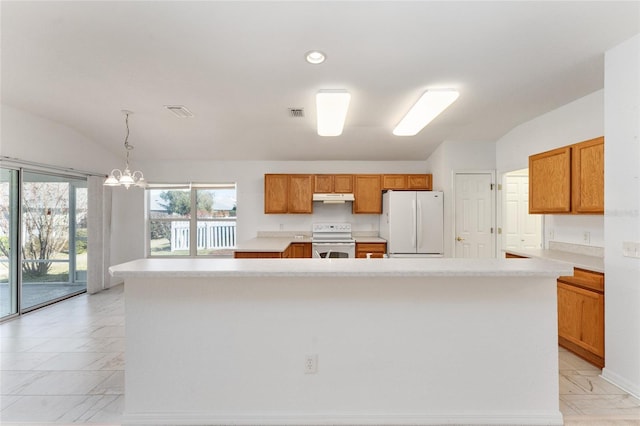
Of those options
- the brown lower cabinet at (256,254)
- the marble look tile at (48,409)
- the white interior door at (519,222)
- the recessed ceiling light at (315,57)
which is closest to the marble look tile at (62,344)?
the marble look tile at (48,409)

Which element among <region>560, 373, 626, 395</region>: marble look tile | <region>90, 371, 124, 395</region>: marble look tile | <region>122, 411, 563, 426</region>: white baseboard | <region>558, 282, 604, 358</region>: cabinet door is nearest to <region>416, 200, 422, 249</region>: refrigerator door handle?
<region>558, 282, 604, 358</region>: cabinet door

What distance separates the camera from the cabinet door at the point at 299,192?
5.29 meters

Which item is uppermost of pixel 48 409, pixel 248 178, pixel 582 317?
pixel 248 178

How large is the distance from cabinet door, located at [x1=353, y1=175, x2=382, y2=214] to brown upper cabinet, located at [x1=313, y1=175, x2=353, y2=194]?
0.16m

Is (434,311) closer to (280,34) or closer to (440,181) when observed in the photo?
(280,34)

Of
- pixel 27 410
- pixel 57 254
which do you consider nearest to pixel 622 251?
pixel 27 410

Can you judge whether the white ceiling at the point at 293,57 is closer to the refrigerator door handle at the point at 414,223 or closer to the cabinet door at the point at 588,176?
the cabinet door at the point at 588,176

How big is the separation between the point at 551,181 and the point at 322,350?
3024mm

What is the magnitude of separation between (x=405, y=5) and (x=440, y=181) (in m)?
3.44

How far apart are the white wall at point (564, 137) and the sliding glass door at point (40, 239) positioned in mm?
6501

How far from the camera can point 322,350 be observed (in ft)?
6.02

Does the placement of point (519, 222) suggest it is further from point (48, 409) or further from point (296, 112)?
point (48, 409)

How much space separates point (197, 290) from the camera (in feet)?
6.01

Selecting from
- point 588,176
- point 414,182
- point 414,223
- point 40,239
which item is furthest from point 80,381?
point 414,182
